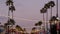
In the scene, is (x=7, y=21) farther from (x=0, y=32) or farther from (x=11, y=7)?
(x=0, y=32)

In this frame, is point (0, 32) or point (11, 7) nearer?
point (0, 32)

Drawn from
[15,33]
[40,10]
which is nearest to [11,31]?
[15,33]

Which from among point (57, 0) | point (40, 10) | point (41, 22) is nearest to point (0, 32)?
point (57, 0)

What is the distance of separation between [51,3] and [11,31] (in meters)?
15.6

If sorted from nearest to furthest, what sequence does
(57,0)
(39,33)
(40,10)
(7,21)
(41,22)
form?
(57,0) < (39,33) < (7,21) < (40,10) < (41,22)

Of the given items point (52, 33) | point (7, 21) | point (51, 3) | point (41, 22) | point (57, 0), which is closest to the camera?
point (52, 33)

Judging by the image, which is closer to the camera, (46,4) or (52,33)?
(52,33)

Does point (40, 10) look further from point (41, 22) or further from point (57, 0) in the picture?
point (57, 0)

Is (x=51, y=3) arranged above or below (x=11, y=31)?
above

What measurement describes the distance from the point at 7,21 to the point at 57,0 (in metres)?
21.5

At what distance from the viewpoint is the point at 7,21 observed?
253 feet

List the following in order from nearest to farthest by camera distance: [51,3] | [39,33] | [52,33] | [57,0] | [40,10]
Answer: [52,33] → [57,0] → [39,33] → [51,3] → [40,10]

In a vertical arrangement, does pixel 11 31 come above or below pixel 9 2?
below

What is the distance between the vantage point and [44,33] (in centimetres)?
6962
